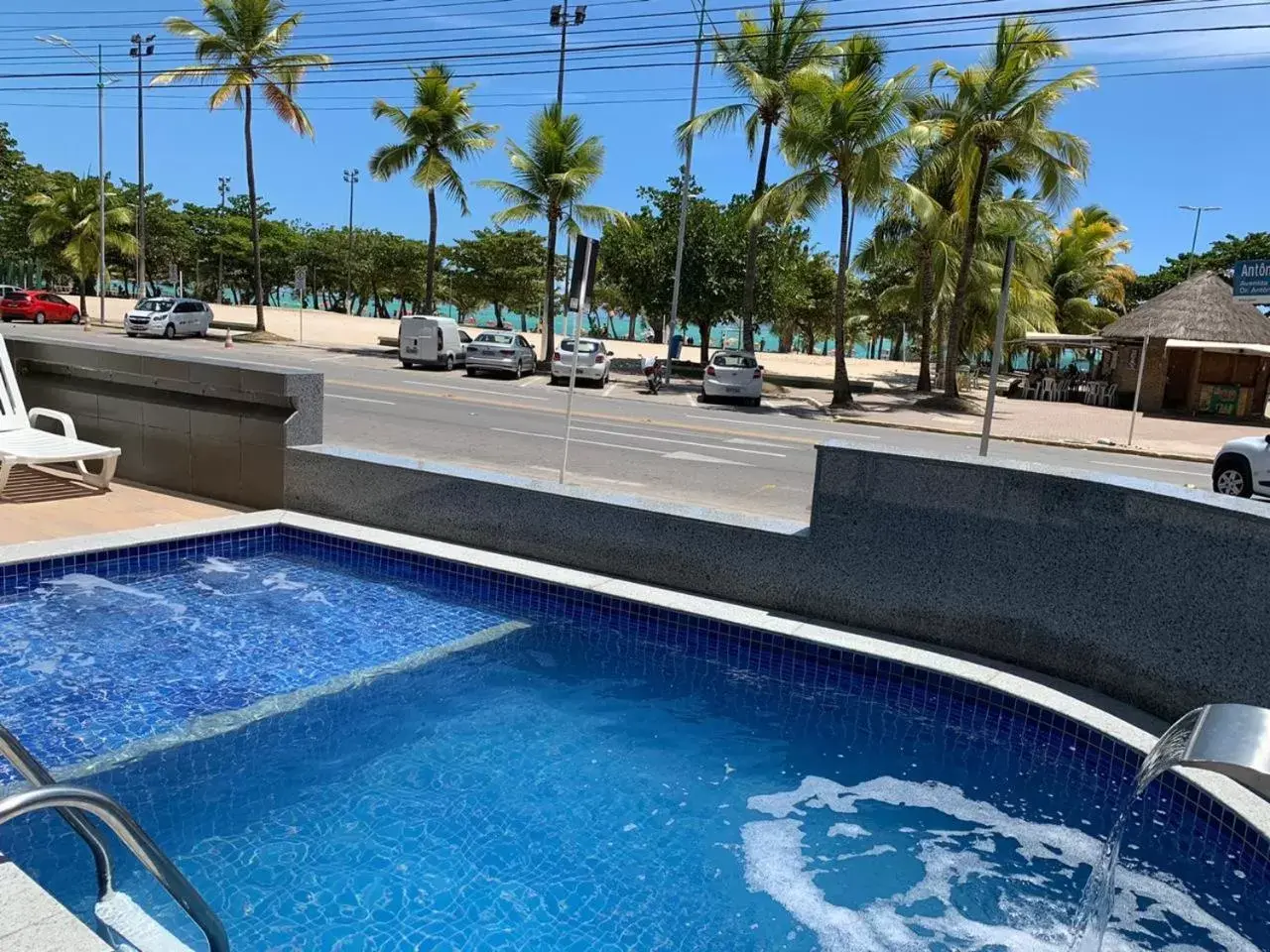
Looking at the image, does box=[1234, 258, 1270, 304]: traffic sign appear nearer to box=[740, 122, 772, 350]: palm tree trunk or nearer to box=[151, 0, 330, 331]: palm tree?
box=[740, 122, 772, 350]: palm tree trunk

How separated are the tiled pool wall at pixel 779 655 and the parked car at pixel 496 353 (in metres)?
22.3

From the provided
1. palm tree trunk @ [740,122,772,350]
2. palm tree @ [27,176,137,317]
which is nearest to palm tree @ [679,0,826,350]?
palm tree trunk @ [740,122,772,350]

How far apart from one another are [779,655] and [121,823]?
4.65m

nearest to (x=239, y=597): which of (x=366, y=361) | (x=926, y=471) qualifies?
(x=926, y=471)

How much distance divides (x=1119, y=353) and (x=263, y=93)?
118ft

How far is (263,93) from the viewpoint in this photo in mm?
38688

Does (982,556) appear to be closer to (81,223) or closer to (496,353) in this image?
(496,353)

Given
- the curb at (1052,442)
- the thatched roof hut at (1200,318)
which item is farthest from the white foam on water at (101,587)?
the thatched roof hut at (1200,318)

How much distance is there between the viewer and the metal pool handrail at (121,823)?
214 cm

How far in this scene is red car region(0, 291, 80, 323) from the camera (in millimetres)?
43438

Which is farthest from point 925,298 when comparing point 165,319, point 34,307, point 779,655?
point 34,307

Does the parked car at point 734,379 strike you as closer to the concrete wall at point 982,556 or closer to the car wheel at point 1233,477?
the car wheel at point 1233,477

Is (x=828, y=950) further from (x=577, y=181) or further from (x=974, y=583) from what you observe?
(x=577, y=181)

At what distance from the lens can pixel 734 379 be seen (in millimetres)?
26953
